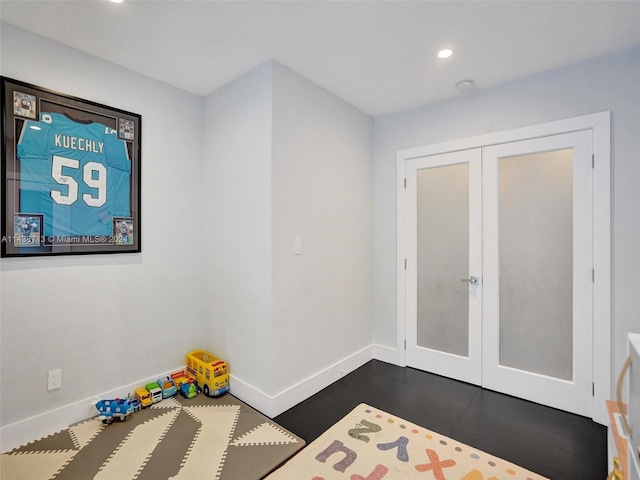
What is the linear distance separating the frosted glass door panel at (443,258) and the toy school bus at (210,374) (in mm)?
1842

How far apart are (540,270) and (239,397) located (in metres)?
2.60

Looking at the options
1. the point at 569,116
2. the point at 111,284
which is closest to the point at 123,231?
the point at 111,284

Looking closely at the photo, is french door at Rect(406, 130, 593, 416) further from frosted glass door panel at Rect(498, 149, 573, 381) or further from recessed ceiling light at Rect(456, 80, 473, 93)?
recessed ceiling light at Rect(456, 80, 473, 93)

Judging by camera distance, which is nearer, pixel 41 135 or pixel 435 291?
pixel 41 135

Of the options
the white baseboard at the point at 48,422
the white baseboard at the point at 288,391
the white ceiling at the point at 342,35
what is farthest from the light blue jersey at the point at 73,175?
the white baseboard at the point at 288,391

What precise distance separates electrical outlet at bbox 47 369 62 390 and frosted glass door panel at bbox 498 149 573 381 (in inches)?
131

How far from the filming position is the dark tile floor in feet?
6.19

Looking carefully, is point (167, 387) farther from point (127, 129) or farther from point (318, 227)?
point (127, 129)

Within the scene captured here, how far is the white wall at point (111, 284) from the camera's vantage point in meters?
2.01

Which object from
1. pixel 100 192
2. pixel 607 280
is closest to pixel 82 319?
pixel 100 192

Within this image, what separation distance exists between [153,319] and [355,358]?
73.7 inches

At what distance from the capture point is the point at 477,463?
1827 millimetres

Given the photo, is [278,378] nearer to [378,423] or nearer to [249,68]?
[378,423]

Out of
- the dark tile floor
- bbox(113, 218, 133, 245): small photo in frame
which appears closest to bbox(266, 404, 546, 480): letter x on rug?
the dark tile floor
